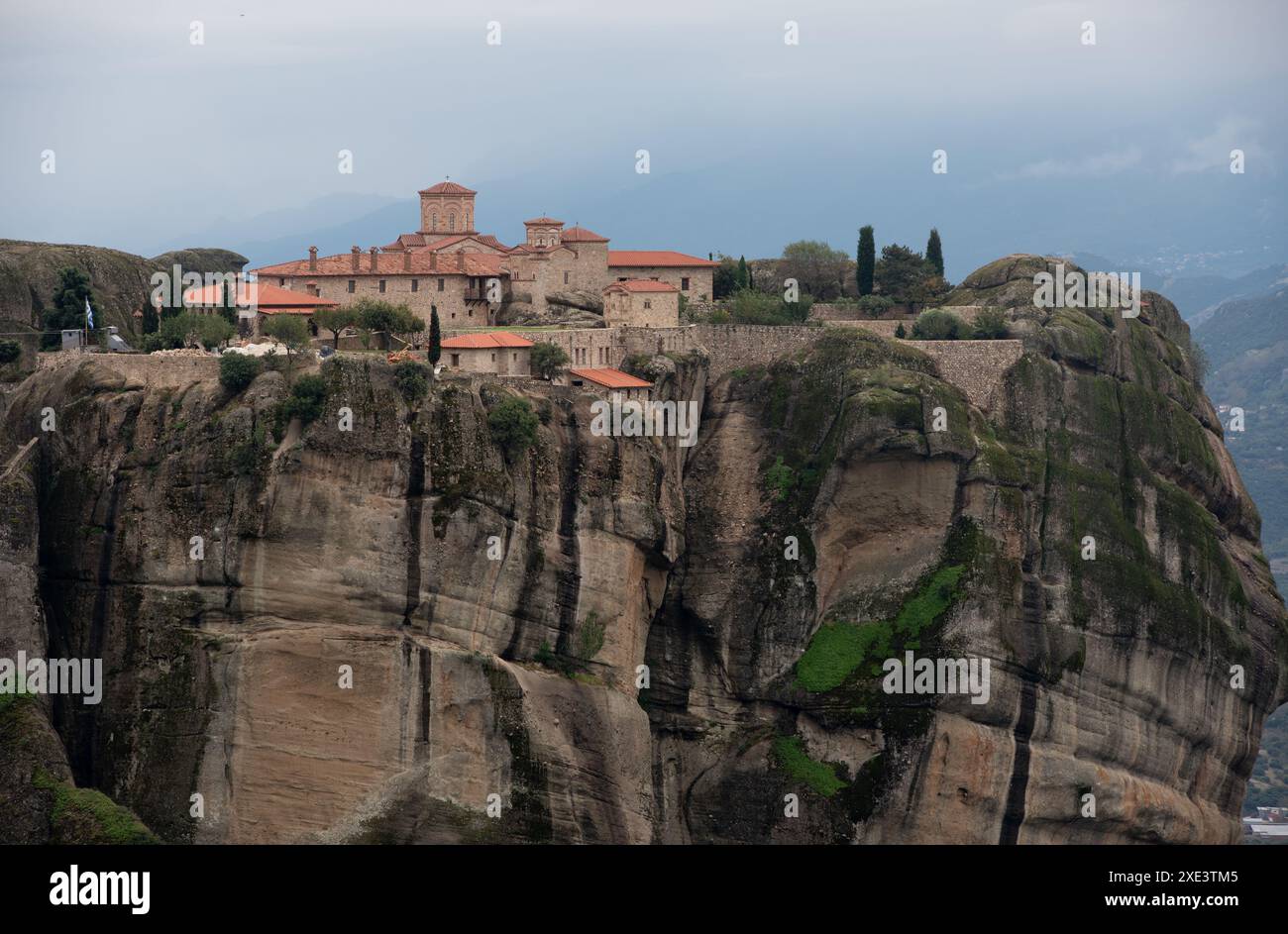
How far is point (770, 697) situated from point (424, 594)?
1526 centimetres

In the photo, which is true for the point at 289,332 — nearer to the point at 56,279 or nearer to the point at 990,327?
the point at 56,279

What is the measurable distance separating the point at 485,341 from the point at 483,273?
295 inches

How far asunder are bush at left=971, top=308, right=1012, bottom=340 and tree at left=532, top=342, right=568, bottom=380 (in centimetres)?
1656

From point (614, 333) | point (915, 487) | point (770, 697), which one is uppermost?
point (614, 333)

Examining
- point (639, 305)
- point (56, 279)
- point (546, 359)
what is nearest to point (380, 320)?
point (546, 359)

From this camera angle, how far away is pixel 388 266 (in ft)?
278

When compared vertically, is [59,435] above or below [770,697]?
above

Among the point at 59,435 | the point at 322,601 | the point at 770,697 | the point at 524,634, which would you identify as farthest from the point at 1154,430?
the point at 59,435

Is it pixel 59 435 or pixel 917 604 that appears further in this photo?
pixel 917 604

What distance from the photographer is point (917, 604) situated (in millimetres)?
83125

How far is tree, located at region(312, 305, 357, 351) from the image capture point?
261ft

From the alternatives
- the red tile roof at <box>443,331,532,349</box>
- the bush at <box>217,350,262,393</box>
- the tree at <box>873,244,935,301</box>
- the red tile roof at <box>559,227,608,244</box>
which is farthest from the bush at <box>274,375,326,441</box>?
the tree at <box>873,244,935,301</box>
